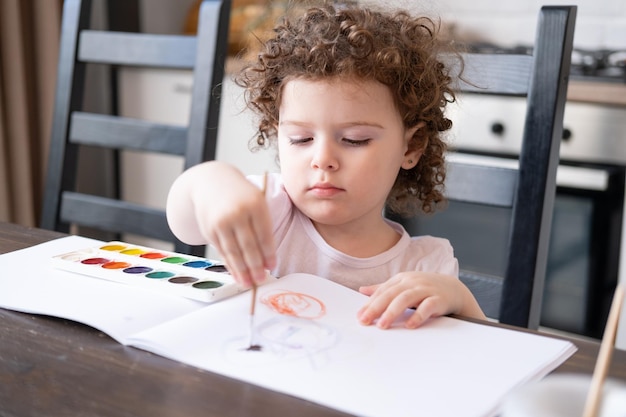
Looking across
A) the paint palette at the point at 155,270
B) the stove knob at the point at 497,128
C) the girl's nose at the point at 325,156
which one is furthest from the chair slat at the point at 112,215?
the stove knob at the point at 497,128

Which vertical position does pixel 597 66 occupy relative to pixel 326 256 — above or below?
above

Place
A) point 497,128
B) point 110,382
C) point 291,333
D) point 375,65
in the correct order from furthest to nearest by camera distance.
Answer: point 497,128 < point 375,65 < point 291,333 < point 110,382

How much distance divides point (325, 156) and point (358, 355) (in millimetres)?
331

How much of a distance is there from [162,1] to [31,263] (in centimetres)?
240

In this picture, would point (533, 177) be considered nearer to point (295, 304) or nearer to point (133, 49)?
point (295, 304)

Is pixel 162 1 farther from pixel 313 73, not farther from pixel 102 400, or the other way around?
pixel 102 400

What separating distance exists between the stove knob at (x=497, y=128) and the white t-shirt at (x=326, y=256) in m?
1.27

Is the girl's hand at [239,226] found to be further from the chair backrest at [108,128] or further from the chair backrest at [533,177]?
the chair backrest at [108,128]

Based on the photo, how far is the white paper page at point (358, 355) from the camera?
21.7 inches

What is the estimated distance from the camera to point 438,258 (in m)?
→ 1.06

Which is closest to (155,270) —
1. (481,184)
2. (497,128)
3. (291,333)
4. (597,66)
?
(291,333)

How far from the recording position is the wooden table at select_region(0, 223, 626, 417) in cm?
53

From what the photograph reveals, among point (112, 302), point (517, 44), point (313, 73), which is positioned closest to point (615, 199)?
point (517, 44)

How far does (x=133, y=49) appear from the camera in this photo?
Result: 1.44 meters
